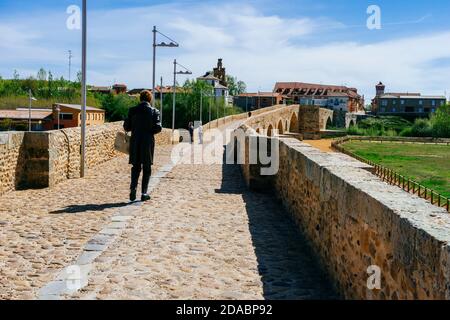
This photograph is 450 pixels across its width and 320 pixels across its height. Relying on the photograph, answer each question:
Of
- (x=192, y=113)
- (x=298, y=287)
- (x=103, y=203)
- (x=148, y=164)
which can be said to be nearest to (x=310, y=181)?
(x=298, y=287)

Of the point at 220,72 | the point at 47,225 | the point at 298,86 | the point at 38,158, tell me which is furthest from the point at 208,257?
the point at 298,86

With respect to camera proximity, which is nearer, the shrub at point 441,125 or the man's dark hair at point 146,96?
the man's dark hair at point 146,96

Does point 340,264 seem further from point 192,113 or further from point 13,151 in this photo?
point 192,113

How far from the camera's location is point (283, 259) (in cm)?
586

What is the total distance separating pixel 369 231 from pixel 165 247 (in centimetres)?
284

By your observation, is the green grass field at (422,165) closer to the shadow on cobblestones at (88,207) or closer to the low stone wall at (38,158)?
the low stone wall at (38,158)

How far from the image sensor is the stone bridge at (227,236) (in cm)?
358

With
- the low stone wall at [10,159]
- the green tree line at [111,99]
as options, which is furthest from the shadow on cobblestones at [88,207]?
the green tree line at [111,99]

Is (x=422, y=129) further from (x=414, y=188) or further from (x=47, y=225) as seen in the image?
(x=47, y=225)

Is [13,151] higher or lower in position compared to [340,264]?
higher

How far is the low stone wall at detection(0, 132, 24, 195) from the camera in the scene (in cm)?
950

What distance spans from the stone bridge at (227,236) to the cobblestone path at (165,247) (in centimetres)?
2
